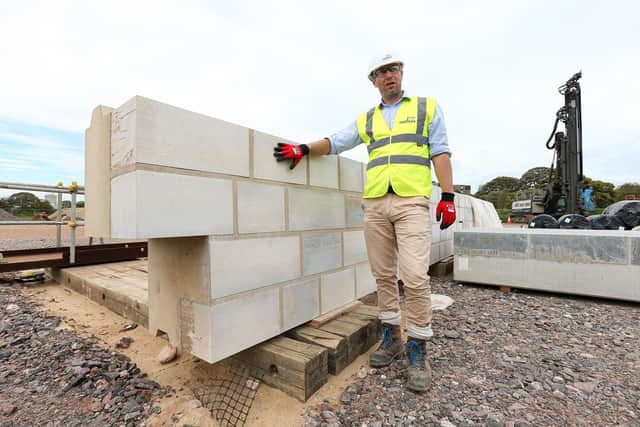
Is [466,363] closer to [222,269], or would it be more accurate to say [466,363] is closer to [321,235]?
[321,235]

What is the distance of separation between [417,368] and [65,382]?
2199 mm

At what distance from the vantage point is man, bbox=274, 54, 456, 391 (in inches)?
72.5

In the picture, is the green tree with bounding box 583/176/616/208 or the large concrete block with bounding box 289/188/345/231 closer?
the large concrete block with bounding box 289/188/345/231

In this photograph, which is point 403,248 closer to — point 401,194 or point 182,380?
point 401,194

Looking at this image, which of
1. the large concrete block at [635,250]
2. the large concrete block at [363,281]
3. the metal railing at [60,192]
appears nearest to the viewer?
the large concrete block at [363,281]

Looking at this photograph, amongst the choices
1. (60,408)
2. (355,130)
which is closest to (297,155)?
(355,130)

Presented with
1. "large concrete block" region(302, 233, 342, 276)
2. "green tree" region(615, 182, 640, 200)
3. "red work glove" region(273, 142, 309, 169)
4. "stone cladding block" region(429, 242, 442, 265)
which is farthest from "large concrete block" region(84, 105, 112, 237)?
"green tree" region(615, 182, 640, 200)

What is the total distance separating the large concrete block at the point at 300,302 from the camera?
2.05 meters

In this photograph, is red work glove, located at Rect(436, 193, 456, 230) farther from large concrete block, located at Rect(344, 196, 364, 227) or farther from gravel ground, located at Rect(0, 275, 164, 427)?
gravel ground, located at Rect(0, 275, 164, 427)

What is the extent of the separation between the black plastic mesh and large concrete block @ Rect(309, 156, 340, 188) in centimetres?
141

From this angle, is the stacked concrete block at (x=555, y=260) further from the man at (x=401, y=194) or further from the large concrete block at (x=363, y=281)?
the man at (x=401, y=194)

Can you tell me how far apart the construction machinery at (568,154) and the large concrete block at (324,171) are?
11.1 meters

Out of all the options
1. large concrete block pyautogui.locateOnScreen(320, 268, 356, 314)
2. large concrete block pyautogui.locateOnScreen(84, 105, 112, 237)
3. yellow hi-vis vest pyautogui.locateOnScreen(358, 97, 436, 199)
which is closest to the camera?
large concrete block pyautogui.locateOnScreen(84, 105, 112, 237)

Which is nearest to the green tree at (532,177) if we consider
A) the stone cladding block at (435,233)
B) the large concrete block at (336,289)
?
the stone cladding block at (435,233)
